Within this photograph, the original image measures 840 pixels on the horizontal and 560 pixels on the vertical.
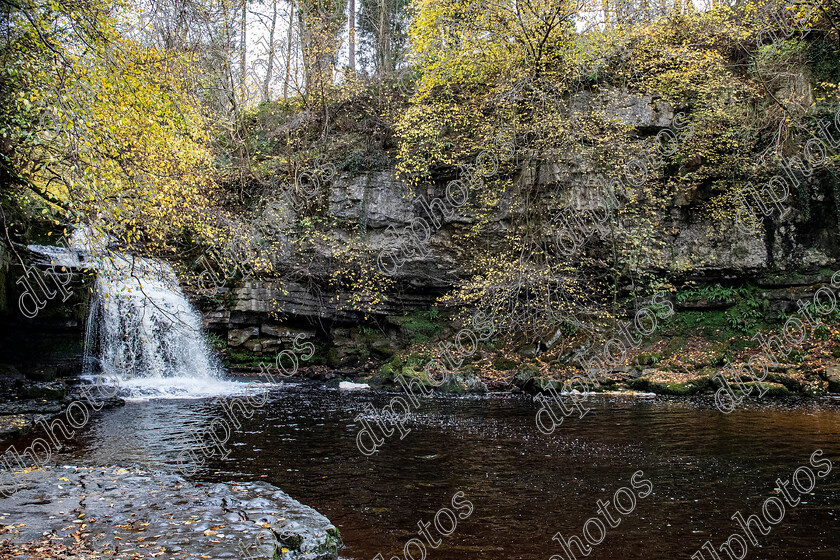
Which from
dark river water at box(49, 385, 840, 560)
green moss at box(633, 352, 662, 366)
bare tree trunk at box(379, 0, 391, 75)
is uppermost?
bare tree trunk at box(379, 0, 391, 75)

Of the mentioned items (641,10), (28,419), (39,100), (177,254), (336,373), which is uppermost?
(641,10)

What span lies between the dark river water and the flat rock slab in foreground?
2.21 feet

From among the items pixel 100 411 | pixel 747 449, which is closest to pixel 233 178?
pixel 100 411

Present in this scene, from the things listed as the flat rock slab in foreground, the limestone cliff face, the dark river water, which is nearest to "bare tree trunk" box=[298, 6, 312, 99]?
the limestone cliff face

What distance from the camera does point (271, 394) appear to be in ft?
Answer: 47.0

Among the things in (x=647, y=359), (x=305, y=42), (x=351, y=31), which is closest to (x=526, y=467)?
(x=647, y=359)

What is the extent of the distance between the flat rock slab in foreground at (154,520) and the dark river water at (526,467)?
672 mm

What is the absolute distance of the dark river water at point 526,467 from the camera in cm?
494

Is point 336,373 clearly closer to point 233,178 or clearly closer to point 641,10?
point 233,178

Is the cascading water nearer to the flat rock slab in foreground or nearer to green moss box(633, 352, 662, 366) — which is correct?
the flat rock slab in foreground

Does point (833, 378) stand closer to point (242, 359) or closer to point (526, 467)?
point (526, 467)

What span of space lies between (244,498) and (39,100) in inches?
234

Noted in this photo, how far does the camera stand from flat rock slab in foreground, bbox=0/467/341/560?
12.3 feet

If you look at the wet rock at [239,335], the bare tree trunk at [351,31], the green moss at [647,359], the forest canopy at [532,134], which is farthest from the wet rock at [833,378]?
the bare tree trunk at [351,31]
